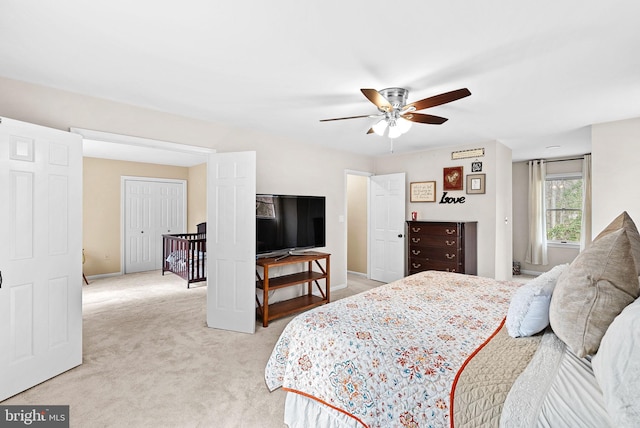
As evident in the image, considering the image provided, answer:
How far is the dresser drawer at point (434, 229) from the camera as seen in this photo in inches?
171

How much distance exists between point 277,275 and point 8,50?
3.27 m

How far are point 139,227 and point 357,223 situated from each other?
15.7 ft

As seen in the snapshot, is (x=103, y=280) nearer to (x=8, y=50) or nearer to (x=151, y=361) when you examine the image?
(x=151, y=361)

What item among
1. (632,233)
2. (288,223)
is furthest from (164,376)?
(632,233)

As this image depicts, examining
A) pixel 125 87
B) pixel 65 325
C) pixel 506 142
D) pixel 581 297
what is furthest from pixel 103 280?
pixel 506 142

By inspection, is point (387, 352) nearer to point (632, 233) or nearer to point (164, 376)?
point (632, 233)

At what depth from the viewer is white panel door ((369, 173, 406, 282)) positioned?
5.32 m

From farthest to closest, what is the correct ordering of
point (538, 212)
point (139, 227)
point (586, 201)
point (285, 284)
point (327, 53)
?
point (139, 227), point (538, 212), point (586, 201), point (285, 284), point (327, 53)

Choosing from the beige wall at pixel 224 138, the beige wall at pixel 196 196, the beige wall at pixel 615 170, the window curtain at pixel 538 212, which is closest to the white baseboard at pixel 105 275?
the beige wall at pixel 196 196

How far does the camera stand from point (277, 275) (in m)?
4.16

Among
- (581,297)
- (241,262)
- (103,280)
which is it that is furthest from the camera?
(103,280)

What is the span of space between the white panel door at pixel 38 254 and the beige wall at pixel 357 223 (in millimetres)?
4646

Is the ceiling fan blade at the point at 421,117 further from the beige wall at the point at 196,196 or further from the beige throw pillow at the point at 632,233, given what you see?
the beige wall at the point at 196,196

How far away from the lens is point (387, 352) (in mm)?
1445
